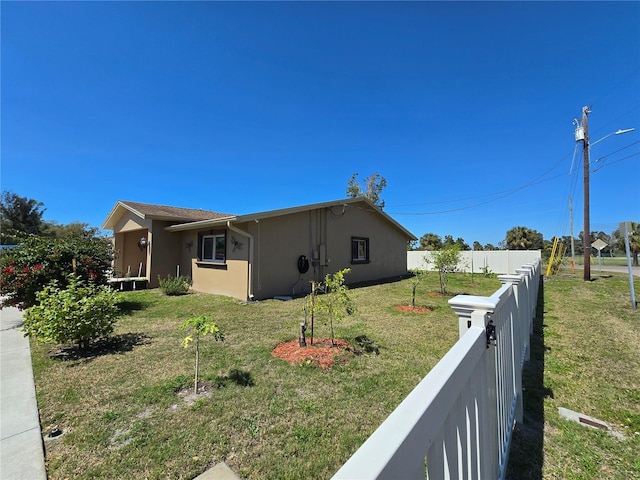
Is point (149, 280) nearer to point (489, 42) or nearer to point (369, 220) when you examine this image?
point (369, 220)

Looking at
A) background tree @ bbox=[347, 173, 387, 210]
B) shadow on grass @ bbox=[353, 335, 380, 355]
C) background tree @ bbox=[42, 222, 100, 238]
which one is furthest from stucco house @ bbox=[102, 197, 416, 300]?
background tree @ bbox=[42, 222, 100, 238]

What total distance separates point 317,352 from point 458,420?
3.36 metres

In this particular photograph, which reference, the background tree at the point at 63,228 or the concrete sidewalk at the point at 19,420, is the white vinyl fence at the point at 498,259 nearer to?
the concrete sidewalk at the point at 19,420

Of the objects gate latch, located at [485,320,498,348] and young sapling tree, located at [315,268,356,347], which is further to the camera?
young sapling tree, located at [315,268,356,347]

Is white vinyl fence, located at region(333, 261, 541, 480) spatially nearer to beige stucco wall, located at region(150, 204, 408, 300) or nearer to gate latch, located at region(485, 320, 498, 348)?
gate latch, located at region(485, 320, 498, 348)

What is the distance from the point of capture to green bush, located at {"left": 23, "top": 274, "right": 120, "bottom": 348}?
4.00 m

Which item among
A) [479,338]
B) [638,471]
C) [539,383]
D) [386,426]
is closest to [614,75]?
[539,383]

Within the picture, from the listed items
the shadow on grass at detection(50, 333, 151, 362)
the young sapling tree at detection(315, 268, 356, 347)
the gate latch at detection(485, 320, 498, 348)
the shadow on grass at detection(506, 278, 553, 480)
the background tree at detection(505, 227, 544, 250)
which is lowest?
the shadow on grass at detection(506, 278, 553, 480)

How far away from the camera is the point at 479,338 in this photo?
1471mm

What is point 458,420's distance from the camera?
42.7 inches

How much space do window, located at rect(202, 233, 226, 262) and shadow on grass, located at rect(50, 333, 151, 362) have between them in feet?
15.5

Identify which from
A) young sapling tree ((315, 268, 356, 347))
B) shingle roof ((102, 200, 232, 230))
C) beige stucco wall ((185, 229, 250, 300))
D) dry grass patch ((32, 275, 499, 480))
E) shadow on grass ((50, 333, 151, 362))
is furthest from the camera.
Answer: shingle roof ((102, 200, 232, 230))

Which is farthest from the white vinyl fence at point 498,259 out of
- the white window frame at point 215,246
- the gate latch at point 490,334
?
the gate latch at point 490,334

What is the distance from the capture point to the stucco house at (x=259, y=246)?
29.1ft
